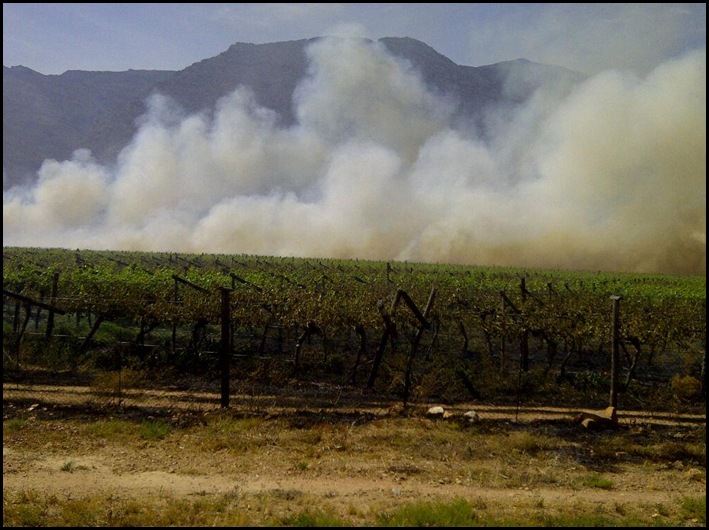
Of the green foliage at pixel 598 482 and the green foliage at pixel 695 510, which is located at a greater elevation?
the green foliage at pixel 695 510

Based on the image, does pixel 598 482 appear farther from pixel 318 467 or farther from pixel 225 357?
pixel 225 357

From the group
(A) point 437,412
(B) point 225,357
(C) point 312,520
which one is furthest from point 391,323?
(C) point 312,520

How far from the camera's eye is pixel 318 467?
354 inches

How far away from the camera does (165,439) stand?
33.2ft

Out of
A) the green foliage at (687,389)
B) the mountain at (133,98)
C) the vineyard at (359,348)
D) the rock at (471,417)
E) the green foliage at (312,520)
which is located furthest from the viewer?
the mountain at (133,98)

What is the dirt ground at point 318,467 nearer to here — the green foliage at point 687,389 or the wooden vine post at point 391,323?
the wooden vine post at point 391,323

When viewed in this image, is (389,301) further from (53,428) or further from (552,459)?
(53,428)

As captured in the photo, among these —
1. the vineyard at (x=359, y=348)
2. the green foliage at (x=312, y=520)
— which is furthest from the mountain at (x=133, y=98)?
the green foliage at (x=312, y=520)

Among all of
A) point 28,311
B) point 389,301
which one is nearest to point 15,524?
point 28,311

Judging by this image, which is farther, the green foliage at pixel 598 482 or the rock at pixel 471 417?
the rock at pixel 471 417

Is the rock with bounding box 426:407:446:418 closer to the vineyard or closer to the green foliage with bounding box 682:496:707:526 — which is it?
the vineyard

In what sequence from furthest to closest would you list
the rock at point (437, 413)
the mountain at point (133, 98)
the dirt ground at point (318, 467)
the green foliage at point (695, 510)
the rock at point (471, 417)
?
the mountain at point (133, 98) < the rock at point (437, 413) < the rock at point (471, 417) < the dirt ground at point (318, 467) < the green foliage at point (695, 510)

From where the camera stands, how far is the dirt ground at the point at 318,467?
793 cm

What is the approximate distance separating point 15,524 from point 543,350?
1868cm
